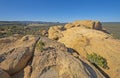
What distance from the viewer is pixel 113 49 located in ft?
57.5

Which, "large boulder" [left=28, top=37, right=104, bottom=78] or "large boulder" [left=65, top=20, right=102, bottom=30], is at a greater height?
"large boulder" [left=65, top=20, right=102, bottom=30]

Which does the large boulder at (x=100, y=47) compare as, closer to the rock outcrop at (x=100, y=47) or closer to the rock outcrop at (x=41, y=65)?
the rock outcrop at (x=100, y=47)

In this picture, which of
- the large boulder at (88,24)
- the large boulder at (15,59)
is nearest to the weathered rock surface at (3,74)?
the large boulder at (15,59)

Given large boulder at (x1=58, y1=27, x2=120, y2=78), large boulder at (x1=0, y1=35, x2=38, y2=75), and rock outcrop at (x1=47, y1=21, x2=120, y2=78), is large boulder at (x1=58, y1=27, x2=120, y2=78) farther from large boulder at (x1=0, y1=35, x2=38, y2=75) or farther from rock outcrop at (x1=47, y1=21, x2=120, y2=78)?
large boulder at (x1=0, y1=35, x2=38, y2=75)

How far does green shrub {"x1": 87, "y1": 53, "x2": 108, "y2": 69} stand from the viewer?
16.2 meters

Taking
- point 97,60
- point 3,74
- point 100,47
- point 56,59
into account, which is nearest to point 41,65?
point 56,59

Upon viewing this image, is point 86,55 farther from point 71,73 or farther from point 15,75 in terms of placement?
point 15,75

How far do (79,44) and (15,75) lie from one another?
7619 millimetres

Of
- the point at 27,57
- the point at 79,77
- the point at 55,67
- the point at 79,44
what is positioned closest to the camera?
the point at 79,77

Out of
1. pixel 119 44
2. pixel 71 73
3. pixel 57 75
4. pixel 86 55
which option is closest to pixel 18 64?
pixel 57 75

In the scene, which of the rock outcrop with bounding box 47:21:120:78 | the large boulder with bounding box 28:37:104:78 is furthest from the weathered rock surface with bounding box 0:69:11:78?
the rock outcrop with bounding box 47:21:120:78

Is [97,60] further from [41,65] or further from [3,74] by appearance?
[3,74]

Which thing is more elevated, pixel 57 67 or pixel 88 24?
pixel 88 24

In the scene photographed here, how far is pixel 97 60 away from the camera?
16.5 metres
